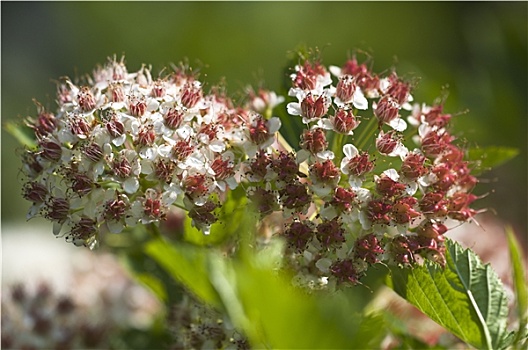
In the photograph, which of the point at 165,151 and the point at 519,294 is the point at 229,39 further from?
the point at 519,294

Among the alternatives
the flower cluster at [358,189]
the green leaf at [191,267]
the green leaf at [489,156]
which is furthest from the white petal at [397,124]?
the green leaf at [191,267]

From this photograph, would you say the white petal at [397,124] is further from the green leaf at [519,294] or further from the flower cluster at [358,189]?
the green leaf at [519,294]

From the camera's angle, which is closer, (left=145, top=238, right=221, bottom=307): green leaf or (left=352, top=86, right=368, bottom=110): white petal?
(left=145, top=238, right=221, bottom=307): green leaf

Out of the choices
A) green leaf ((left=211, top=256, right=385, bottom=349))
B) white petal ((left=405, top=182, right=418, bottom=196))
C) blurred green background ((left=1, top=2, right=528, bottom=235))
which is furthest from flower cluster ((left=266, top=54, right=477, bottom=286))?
blurred green background ((left=1, top=2, right=528, bottom=235))

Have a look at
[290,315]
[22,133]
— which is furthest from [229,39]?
[290,315]

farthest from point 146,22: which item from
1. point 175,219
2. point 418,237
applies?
point 418,237

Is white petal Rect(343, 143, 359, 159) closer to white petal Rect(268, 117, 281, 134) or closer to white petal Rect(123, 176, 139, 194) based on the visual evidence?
white petal Rect(268, 117, 281, 134)
